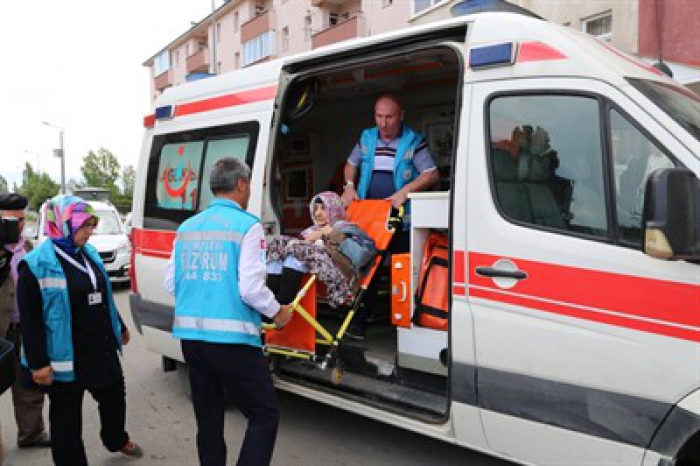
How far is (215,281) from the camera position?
2963mm

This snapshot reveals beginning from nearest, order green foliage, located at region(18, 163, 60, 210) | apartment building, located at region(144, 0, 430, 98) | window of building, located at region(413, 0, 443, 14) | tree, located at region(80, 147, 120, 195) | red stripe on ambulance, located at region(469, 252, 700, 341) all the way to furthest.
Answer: red stripe on ambulance, located at region(469, 252, 700, 341) → window of building, located at region(413, 0, 443, 14) → apartment building, located at region(144, 0, 430, 98) → tree, located at region(80, 147, 120, 195) → green foliage, located at region(18, 163, 60, 210)

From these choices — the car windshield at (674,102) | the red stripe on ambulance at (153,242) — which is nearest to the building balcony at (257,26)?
the red stripe on ambulance at (153,242)

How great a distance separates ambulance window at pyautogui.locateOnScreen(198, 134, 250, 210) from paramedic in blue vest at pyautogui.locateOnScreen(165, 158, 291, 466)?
1.39 meters

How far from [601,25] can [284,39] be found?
2120 cm

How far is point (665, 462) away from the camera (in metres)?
2.47

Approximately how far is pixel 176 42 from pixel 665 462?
161 feet

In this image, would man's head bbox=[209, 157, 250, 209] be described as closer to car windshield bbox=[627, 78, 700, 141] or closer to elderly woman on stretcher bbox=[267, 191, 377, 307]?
Result: elderly woman on stretcher bbox=[267, 191, 377, 307]

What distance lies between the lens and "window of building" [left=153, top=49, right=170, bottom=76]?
49806 millimetres

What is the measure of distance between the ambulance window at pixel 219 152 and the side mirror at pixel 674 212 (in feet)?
9.78

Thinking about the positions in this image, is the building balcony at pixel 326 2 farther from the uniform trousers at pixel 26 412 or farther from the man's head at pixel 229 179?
the man's head at pixel 229 179

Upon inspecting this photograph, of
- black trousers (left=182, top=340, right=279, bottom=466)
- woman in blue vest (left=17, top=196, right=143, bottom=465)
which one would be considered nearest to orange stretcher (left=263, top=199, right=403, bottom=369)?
black trousers (left=182, top=340, right=279, bottom=466)

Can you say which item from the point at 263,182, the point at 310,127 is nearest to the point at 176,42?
the point at 310,127

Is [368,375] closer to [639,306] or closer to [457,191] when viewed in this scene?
[457,191]

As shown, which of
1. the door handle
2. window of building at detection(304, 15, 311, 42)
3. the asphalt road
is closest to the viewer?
the door handle
